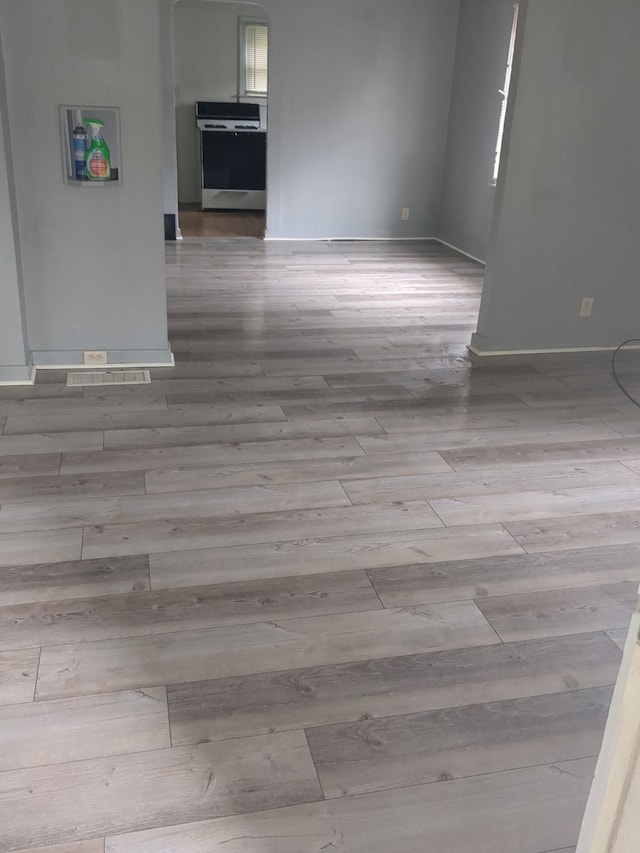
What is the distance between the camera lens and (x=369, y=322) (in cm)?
525

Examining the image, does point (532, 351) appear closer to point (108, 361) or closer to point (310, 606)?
point (108, 361)

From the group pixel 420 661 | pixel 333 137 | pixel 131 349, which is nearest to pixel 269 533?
pixel 420 661

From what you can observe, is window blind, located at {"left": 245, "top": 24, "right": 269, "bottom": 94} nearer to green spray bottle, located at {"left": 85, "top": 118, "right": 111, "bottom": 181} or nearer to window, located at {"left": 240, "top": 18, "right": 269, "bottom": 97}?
window, located at {"left": 240, "top": 18, "right": 269, "bottom": 97}

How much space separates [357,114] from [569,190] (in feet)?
12.9

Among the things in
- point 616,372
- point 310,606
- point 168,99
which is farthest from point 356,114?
point 310,606

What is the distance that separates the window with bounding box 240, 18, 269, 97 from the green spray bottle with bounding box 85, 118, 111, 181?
23.1 ft

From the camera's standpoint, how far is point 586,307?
4.64m

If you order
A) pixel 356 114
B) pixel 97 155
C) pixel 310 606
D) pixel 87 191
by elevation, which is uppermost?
pixel 356 114

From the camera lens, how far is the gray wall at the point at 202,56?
9.58 meters

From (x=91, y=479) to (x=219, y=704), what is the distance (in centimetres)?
133

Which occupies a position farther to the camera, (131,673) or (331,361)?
(331,361)

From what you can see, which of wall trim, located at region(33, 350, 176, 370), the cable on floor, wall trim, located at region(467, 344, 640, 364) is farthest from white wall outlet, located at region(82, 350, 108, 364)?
the cable on floor

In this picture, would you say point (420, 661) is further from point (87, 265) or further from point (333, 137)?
point (333, 137)

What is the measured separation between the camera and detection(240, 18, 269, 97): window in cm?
976
